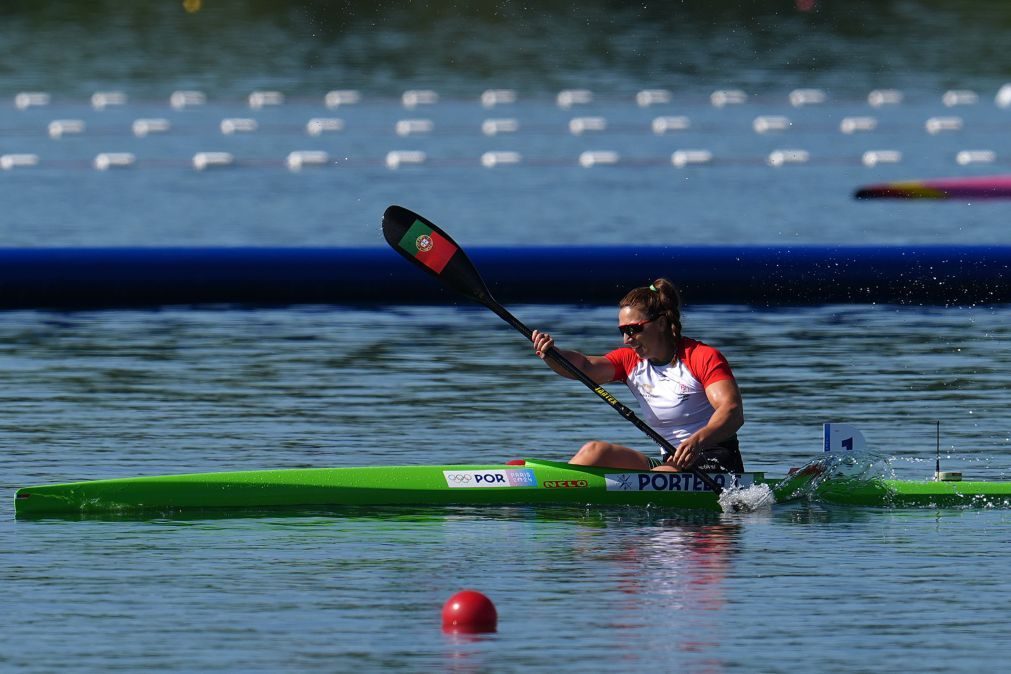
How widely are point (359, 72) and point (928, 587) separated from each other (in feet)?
114

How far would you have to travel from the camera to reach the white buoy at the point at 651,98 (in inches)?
1465

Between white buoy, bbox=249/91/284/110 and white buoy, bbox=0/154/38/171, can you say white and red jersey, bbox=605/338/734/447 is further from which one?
white buoy, bbox=249/91/284/110

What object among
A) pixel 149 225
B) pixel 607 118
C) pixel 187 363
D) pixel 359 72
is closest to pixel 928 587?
pixel 187 363

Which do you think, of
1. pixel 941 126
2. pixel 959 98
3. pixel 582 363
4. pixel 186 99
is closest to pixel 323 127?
pixel 186 99

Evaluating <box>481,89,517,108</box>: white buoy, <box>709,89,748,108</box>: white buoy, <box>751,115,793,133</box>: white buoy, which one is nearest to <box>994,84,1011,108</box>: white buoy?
<box>751,115,793,133</box>: white buoy

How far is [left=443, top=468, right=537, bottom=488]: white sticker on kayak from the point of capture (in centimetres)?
981

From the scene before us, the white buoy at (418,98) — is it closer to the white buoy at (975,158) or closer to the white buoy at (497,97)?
the white buoy at (497,97)

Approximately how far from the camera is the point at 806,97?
37.8 m

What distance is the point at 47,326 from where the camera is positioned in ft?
56.0

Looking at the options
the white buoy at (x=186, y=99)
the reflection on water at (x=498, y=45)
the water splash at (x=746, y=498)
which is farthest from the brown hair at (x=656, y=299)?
the reflection on water at (x=498, y=45)

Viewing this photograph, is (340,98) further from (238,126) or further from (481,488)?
(481,488)

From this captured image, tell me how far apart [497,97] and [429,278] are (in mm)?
20485

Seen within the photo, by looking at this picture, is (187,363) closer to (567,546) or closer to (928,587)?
(567,546)

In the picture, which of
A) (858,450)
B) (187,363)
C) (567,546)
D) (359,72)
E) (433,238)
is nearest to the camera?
(567,546)
